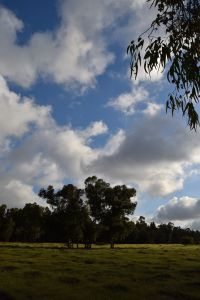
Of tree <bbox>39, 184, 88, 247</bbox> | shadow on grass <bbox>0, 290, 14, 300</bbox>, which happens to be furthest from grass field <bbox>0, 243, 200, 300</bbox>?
tree <bbox>39, 184, 88, 247</bbox>

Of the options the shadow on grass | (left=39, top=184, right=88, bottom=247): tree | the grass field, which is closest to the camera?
A: the shadow on grass

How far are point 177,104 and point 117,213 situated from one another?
341ft

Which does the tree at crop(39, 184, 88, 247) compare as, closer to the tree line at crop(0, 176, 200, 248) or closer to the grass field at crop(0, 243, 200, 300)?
the tree line at crop(0, 176, 200, 248)

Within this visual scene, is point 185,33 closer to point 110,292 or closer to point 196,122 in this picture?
point 196,122

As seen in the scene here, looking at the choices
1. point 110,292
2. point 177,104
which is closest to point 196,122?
point 177,104

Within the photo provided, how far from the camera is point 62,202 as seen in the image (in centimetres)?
11631

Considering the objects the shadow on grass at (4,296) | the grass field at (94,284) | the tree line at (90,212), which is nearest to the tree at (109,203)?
the tree line at (90,212)

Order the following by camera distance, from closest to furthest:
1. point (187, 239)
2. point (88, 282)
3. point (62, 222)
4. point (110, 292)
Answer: point (110, 292) → point (88, 282) → point (62, 222) → point (187, 239)

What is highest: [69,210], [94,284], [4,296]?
[69,210]

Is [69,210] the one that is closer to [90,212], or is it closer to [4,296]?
[90,212]

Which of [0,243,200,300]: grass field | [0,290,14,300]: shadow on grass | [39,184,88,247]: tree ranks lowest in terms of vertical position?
[0,290,14,300]: shadow on grass

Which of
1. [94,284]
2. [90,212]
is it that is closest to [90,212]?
[90,212]

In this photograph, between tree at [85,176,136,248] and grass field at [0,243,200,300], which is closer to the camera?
grass field at [0,243,200,300]

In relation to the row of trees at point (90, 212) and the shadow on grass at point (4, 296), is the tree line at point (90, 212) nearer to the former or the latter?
the row of trees at point (90, 212)
